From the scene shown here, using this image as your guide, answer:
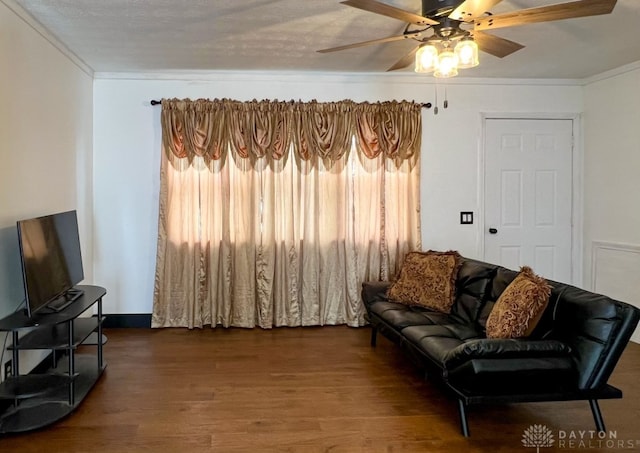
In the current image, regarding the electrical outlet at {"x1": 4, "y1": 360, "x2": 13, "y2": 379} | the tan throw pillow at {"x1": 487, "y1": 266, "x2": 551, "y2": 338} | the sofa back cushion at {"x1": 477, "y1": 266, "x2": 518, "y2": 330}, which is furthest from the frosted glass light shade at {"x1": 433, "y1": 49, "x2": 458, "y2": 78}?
the electrical outlet at {"x1": 4, "y1": 360, "x2": 13, "y2": 379}

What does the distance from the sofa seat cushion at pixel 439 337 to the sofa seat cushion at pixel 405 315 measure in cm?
10

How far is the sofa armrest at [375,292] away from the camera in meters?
4.11

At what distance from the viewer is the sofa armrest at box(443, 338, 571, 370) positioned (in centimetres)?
247

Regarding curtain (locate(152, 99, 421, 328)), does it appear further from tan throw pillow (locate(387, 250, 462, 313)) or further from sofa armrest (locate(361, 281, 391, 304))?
tan throw pillow (locate(387, 250, 462, 313))

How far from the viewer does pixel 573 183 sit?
5.00m

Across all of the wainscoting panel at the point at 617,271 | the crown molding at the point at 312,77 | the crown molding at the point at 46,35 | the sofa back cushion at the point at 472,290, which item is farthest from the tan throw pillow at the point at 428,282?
the crown molding at the point at 46,35

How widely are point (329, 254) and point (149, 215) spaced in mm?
1882

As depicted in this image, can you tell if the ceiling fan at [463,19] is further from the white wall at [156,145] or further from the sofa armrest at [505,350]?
the white wall at [156,145]

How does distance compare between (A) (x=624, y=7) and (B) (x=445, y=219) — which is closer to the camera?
(A) (x=624, y=7)

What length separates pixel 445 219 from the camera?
16.1 ft

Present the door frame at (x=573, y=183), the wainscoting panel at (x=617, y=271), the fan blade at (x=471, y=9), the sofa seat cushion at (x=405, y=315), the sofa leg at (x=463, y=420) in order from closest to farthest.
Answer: the fan blade at (x=471, y=9), the sofa leg at (x=463, y=420), the sofa seat cushion at (x=405, y=315), the wainscoting panel at (x=617, y=271), the door frame at (x=573, y=183)

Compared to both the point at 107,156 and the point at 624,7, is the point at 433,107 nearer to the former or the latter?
the point at 624,7

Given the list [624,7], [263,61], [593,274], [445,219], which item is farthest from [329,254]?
[624,7]

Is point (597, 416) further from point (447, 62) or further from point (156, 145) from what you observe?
point (156, 145)
